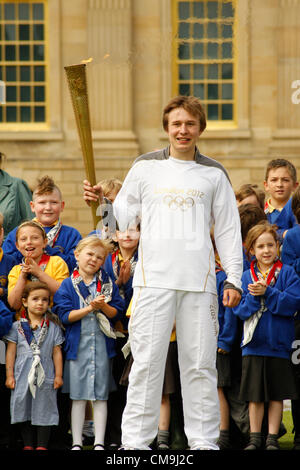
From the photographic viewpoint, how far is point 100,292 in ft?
23.0

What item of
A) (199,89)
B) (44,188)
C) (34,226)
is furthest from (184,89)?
(34,226)

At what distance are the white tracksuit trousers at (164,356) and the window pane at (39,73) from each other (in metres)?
14.8

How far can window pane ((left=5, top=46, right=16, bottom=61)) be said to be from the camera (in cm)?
2002

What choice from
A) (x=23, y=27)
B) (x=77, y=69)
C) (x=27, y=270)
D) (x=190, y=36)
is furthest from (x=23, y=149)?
(x=77, y=69)

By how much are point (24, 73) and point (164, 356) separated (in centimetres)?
1503

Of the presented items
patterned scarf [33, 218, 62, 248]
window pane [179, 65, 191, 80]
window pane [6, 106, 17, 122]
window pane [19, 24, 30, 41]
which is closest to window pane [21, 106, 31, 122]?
window pane [6, 106, 17, 122]

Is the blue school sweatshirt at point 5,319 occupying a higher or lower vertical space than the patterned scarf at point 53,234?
lower

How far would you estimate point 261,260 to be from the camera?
22.9 ft

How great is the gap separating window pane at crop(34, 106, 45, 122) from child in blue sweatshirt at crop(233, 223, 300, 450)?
13754 millimetres

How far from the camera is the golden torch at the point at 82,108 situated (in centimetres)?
576

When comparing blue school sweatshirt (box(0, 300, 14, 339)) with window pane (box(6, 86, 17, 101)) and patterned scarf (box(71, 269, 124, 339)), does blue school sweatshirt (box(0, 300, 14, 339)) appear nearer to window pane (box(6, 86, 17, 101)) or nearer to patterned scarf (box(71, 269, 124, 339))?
patterned scarf (box(71, 269, 124, 339))

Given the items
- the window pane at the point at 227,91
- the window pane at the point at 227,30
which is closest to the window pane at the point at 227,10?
the window pane at the point at 227,30

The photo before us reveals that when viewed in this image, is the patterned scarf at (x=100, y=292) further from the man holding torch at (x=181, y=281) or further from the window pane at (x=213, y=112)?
the window pane at (x=213, y=112)

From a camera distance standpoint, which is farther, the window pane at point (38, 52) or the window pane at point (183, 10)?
the window pane at point (38, 52)
